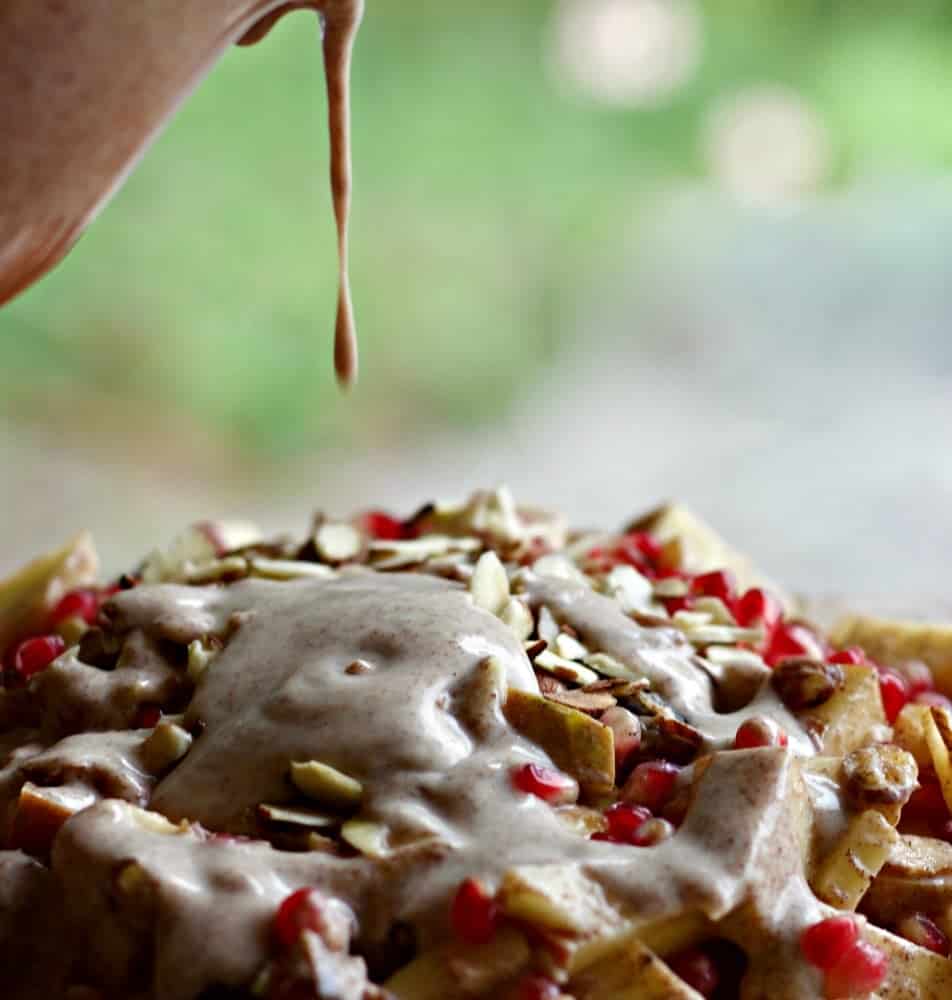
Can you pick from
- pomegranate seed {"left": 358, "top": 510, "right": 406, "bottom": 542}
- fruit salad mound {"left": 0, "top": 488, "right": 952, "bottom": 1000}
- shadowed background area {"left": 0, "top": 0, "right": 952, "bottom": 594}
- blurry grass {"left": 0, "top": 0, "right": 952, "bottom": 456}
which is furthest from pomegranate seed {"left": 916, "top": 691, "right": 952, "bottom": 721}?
blurry grass {"left": 0, "top": 0, "right": 952, "bottom": 456}

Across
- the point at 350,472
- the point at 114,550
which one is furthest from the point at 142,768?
the point at 350,472

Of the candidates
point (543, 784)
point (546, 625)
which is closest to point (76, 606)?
point (546, 625)

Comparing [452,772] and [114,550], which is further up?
[452,772]

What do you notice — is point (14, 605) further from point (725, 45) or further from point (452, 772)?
point (725, 45)

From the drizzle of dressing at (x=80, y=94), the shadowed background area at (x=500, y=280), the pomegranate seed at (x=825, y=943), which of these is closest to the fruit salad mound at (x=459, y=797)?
the pomegranate seed at (x=825, y=943)

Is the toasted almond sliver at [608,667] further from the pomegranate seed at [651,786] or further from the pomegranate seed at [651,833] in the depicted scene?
the pomegranate seed at [651,833]

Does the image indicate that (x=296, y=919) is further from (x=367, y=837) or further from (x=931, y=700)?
(x=931, y=700)
